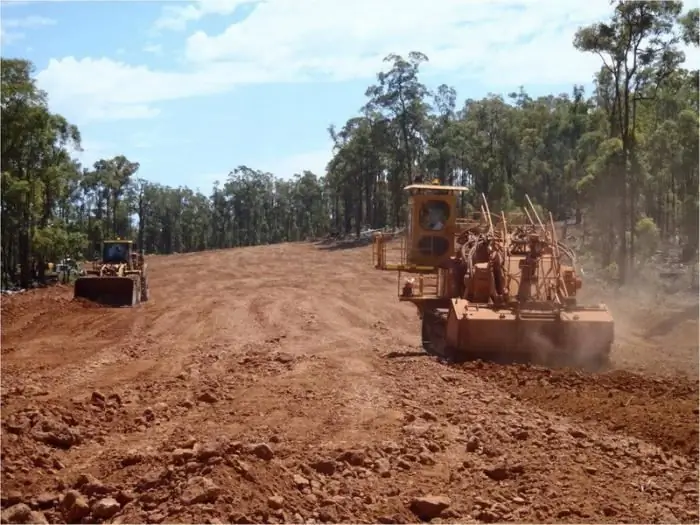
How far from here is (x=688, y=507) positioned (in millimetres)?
6742

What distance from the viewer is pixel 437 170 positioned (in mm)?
63750

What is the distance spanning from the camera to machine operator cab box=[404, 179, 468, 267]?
16766 mm

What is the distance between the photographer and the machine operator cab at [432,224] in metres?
16.8

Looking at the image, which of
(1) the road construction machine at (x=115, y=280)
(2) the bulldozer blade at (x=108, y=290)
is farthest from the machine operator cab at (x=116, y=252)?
(2) the bulldozer blade at (x=108, y=290)

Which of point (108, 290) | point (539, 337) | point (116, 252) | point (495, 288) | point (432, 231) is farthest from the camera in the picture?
point (116, 252)

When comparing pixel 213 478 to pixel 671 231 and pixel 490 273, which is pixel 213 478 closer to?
pixel 490 273

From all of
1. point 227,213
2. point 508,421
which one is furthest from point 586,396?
point 227,213

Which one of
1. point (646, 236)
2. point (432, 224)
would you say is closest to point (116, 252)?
point (432, 224)

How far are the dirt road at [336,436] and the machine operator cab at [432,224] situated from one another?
6.34ft

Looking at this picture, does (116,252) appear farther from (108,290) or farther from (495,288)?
(495,288)

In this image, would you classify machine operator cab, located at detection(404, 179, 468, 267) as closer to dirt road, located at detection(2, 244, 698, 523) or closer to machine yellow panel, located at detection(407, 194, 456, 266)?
machine yellow panel, located at detection(407, 194, 456, 266)

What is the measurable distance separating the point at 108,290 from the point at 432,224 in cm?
1436

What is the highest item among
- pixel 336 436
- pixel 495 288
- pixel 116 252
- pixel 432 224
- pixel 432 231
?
pixel 432 224

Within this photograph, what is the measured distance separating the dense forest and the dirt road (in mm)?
15917
